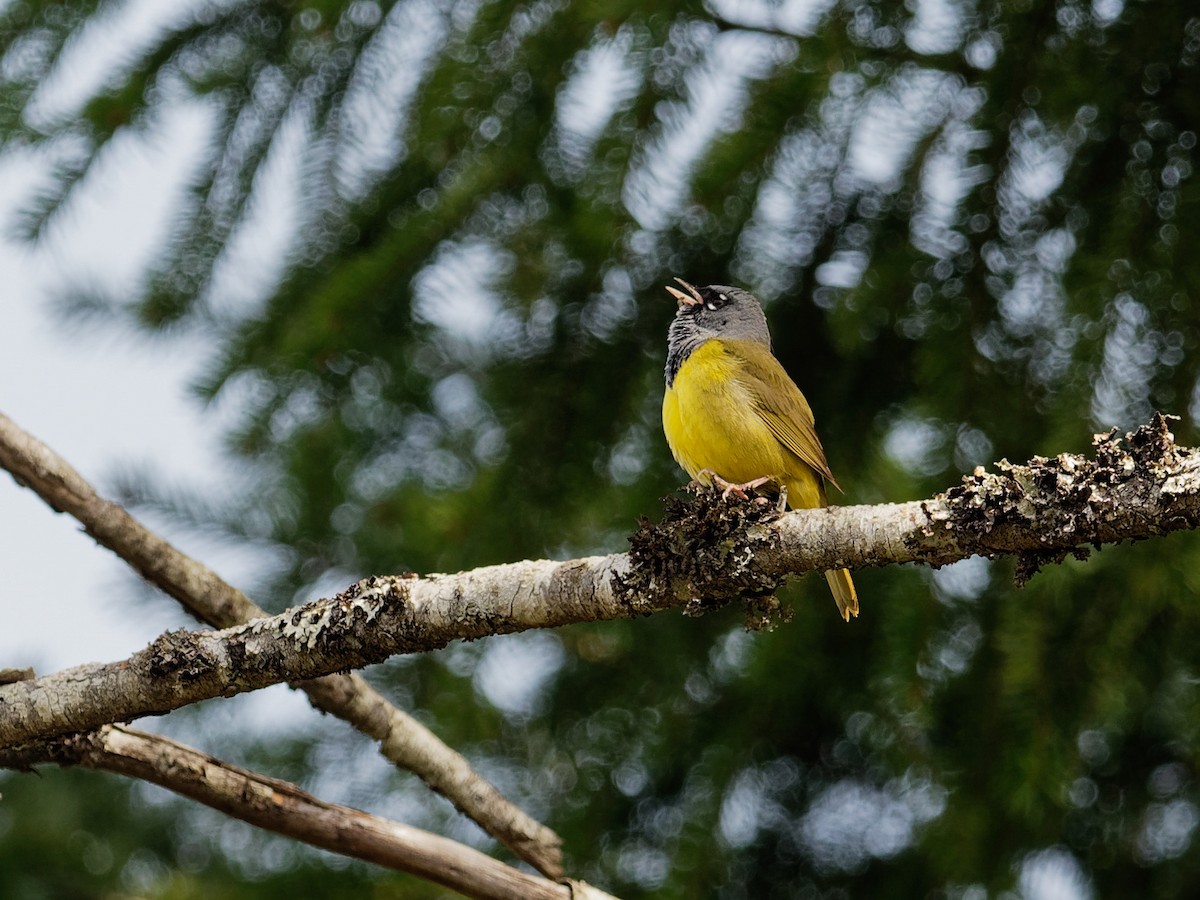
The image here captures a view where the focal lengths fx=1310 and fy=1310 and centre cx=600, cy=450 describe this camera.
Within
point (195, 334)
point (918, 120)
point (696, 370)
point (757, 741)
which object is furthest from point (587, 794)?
point (918, 120)

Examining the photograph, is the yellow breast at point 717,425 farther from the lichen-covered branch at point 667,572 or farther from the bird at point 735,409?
the lichen-covered branch at point 667,572

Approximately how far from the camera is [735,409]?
425 cm

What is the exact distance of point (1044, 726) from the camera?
3.50 m

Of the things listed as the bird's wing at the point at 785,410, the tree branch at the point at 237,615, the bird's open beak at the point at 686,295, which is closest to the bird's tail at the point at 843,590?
the bird's wing at the point at 785,410

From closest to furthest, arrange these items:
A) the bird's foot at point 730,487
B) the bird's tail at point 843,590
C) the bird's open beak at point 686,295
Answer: the bird's foot at point 730,487 < the bird's tail at point 843,590 < the bird's open beak at point 686,295

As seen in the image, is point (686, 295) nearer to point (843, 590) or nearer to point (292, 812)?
point (843, 590)

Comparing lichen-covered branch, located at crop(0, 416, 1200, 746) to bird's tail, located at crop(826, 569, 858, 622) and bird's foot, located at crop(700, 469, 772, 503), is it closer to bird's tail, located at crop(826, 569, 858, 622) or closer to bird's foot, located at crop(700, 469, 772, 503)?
bird's foot, located at crop(700, 469, 772, 503)

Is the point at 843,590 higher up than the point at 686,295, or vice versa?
the point at 686,295

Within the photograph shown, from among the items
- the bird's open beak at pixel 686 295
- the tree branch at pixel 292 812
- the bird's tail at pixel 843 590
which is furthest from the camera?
the bird's open beak at pixel 686 295

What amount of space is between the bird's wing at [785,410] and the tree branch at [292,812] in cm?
157

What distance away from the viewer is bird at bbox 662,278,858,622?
4.07 meters

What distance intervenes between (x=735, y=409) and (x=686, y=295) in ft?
1.33

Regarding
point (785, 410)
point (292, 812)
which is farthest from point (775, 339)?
point (292, 812)

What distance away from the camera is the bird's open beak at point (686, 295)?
4063mm
